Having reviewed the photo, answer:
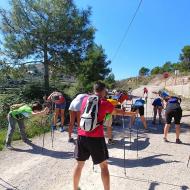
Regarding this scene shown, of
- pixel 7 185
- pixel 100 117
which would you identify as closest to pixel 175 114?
pixel 100 117

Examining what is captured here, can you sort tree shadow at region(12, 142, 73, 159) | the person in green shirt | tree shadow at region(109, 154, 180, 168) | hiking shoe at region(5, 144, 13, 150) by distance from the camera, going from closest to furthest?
1. tree shadow at region(109, 154, 180, 168)
2. tree shadow at region(12, 142, 73, 159)
3. the person in green shirt
4. hiking shoe at region(5, 144, 13, 150)

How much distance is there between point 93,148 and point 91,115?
0.54 metres

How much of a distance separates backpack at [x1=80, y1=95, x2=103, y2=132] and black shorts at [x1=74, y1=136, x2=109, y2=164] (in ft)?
0.62

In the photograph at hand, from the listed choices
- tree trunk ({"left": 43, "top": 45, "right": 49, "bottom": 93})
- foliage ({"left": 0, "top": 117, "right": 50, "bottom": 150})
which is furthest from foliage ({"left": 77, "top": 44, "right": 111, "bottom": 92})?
foliage ({"left": 0, "top": 117, "right": 50, "bottom": 150})

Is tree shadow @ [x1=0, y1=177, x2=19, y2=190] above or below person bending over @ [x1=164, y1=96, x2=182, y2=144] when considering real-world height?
below

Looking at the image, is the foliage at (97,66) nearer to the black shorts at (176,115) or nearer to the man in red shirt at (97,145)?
the black shorts at (176,115)

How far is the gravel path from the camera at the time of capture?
6461 millimetres

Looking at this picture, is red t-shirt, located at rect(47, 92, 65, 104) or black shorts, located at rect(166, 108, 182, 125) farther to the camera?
red t-shirt, located at rect(47, 92, 65, 104)

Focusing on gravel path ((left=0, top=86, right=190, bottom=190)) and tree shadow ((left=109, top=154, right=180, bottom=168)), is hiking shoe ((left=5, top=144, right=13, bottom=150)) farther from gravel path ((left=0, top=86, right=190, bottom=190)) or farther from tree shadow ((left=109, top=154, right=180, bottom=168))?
tree shadow ((left=109, top=154, right=180, bottom=168))

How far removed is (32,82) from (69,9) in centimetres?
564

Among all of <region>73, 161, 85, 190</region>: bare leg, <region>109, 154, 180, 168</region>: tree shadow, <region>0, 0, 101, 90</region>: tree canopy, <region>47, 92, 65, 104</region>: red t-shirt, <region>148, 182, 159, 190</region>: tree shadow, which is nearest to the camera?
<region>73, 161, 85, 190</region>: bare leg

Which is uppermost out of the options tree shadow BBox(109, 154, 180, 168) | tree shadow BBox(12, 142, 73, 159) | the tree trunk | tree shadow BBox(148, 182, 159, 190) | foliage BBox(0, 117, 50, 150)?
the tree trunk

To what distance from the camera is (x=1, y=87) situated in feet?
72.7

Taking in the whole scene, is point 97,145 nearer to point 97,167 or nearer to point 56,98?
point 97,167
